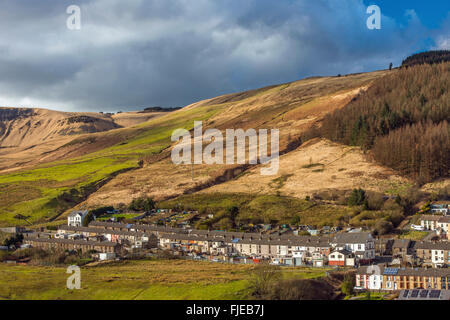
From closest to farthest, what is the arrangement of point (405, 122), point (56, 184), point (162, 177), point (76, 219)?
point (76, 219), point (405, 122), point (162, 177), point (56, 184)

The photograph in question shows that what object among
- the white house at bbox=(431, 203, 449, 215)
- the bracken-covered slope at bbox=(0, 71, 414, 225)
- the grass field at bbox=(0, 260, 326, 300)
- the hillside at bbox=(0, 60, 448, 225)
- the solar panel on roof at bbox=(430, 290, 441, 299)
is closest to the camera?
the solar panel on roof at bbox=(430, 290, 441, 299)

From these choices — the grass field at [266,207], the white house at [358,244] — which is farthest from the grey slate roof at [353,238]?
the grass field at [266,207]

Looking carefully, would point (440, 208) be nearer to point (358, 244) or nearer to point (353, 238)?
point (353, 238)

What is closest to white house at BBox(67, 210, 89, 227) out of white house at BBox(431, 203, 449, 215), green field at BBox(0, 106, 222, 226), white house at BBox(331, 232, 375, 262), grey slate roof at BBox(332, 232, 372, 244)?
green field at BBox(0, 106, 222, 226)

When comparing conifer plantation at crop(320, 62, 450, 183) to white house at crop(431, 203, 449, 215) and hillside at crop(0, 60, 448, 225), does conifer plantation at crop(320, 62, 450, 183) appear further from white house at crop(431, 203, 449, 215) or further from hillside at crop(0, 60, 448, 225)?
white house at crop(431, 203, 449, 215)

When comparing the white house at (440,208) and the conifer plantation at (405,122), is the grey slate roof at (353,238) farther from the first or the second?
the conifer plantation at (405,122)

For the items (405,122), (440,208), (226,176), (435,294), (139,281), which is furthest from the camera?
(405,122)

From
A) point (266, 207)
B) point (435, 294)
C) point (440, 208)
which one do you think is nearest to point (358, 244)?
point (435, 294)

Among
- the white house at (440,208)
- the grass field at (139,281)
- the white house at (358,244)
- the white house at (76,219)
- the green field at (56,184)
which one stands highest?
the green field at (56,184)

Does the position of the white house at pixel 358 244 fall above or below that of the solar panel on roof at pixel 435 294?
above
